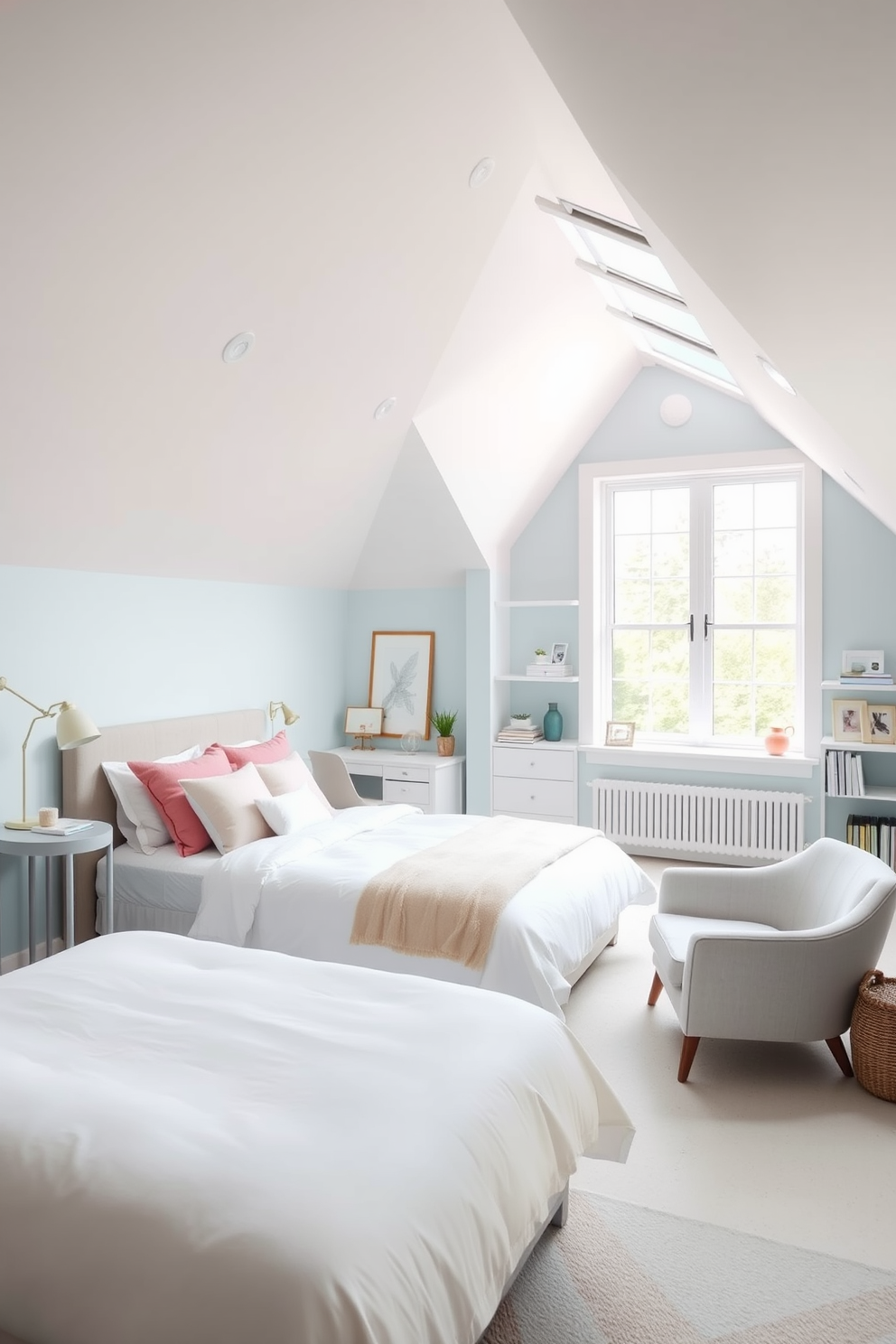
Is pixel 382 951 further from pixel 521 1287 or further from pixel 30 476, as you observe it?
pixel 30 476

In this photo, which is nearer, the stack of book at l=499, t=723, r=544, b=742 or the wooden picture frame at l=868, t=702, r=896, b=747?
the wooden picture frame at l=868, t=702, r=896, b=747

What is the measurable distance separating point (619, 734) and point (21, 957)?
366 cm

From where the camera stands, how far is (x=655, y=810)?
584 centimetres

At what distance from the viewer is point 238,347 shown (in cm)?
363

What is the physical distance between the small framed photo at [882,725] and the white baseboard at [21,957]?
4319 mm

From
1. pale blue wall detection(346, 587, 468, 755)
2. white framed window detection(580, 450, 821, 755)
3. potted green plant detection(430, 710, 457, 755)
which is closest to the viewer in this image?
white framed window detection(580, 450, 821, 755)

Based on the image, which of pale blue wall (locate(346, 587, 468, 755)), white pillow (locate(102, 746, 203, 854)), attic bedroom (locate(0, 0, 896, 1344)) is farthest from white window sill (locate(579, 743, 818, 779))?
white pillow (locate(102, 746, 203, 854))

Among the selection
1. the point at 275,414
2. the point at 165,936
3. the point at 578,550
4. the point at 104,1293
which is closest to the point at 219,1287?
the point at 104,1293

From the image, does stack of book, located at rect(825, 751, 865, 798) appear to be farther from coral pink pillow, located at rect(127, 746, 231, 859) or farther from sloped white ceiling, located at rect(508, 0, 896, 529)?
coral pink pillow, located at rect(127, 746, 231, 859)

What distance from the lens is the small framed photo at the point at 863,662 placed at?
5.38 metres

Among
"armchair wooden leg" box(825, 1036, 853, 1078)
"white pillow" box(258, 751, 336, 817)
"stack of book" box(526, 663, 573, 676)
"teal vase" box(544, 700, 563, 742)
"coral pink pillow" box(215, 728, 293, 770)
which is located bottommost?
"armchair wooden leg" box(825, 1036, 853, 1078)

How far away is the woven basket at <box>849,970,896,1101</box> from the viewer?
9.80ft

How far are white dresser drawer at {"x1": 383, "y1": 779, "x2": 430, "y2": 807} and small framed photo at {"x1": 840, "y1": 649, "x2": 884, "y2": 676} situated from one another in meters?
2.63

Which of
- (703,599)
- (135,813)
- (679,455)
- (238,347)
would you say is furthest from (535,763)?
(238,347)
